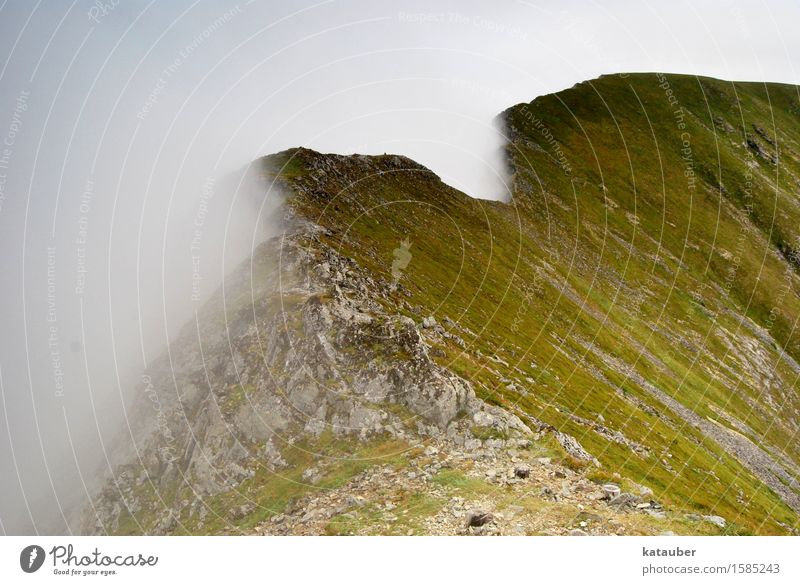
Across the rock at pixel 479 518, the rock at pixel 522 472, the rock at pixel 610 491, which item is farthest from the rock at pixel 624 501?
the rock at pixel 479 518

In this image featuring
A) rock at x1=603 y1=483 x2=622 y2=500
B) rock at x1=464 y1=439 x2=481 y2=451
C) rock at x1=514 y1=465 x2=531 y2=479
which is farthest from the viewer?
rock at x1=464 y1=439 x2=481 y2=451

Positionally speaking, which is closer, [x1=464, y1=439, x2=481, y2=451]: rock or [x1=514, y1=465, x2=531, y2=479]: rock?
[x1=514, y1=465, x2=531, y2=479]: rock

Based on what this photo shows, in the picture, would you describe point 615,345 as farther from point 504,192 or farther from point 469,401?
point 469,401

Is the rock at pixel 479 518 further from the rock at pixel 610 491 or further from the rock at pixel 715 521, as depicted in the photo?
the rock at pixel 715 521

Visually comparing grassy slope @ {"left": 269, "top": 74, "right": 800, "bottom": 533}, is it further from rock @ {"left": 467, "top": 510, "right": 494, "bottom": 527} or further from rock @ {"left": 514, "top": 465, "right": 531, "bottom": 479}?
rock @ {"left": 467, "top": 510, "right": 494, "bottom": 527}
